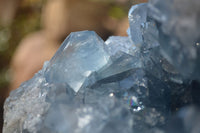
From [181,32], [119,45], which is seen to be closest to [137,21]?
[119,45]

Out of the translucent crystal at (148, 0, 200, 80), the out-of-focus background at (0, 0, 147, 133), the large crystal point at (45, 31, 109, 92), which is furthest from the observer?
the out-of-focus background at (0, 0, 147, 133)

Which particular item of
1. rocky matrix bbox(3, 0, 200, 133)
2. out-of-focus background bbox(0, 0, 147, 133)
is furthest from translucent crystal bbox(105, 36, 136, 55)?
out-of-focus background bbox(0, 0, 147, 133)

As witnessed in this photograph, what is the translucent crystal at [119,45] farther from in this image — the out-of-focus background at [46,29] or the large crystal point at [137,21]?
the out-of-focus background at [46,29]

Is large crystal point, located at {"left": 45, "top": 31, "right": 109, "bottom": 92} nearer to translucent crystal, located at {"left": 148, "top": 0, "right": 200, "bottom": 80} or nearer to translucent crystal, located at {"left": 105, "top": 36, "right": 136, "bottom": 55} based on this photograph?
translucent crystal, located at {"left": 105, "top": 36, "right": 136, "bottom": 55}

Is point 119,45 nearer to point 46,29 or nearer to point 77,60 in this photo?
point 77,60

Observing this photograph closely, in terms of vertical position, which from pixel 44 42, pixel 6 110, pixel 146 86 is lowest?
pixel 44 42

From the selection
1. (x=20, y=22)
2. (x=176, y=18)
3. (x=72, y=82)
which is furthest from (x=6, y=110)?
(x=20, y=22)

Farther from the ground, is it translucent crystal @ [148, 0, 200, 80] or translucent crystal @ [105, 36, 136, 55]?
translucent crystal @ [148, 0, 200, 80]

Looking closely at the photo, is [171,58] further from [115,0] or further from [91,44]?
[115,0]
